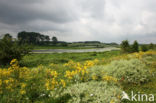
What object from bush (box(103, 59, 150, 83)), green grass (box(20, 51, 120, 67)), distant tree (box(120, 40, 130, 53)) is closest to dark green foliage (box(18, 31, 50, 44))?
green grass (box(20, 51, 120, 67))

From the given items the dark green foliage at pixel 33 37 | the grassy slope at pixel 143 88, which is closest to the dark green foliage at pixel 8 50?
the grassy slope at pixel 143 88

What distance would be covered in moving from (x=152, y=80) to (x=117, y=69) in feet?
6.33

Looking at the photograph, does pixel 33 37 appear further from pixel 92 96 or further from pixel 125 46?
pixel 92 96

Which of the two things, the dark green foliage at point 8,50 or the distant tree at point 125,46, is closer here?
the dark green foliage at point 8,50

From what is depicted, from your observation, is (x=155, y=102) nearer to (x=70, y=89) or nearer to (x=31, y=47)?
(x=70, y=89)

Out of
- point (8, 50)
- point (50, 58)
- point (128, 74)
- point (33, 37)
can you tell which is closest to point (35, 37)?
point (33, 37)

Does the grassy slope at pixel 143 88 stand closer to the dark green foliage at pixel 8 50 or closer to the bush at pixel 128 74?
the bush at pixel 128 74

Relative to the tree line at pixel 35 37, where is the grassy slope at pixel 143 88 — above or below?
below

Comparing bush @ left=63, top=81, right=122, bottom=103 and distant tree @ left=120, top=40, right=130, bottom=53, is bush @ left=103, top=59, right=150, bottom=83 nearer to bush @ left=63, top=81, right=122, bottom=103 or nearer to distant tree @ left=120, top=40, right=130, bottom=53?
bush @ left=63, top=81, right=122, bottom=103

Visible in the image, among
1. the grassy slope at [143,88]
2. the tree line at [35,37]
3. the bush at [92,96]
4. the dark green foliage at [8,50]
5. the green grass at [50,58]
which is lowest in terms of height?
the green grass at [50,58]

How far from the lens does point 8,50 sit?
40.1ft

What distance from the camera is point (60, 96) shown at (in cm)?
382

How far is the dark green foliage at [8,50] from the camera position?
12.1m

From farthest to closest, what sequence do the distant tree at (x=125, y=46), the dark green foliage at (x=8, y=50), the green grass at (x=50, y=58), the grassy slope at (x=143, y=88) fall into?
the distant tree at (x=125, y=46)
the green grass at (x=50, y=58)
the dark green foliage at (x=8, y=50)
the grassy slope at (x=143, y=88)
